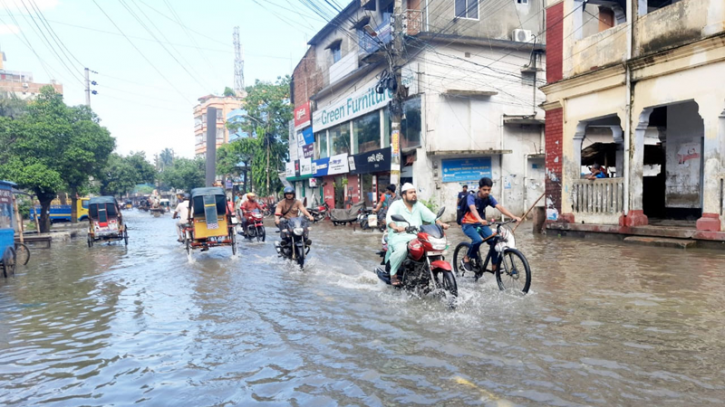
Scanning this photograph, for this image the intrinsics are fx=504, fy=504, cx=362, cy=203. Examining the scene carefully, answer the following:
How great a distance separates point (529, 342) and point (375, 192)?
Result: 21.9 metres

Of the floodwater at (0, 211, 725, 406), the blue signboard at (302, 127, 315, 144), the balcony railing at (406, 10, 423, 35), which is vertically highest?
the balcony railing at (406, 10, 423, 35)

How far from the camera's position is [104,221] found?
16.8 meters

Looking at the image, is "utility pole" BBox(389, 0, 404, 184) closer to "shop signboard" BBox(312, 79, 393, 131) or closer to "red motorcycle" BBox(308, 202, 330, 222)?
"shop signboard" BBox(312, 79, 393, 131)

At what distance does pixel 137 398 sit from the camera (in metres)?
3.80

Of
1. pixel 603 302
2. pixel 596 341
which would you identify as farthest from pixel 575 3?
pixel 596 341

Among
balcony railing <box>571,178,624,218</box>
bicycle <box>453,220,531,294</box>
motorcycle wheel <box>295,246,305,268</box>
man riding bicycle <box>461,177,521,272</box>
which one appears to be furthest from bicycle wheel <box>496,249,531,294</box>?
balcony railing <box>571,178,624,218</box>

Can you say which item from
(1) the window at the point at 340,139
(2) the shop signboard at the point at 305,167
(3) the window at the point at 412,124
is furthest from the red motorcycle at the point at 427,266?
(2) the shop signboard at the point at 305,167

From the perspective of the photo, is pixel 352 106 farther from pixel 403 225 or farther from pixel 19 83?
pixel 19 83

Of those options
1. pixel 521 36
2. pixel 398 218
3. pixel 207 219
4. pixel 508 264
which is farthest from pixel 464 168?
pixel 398 218

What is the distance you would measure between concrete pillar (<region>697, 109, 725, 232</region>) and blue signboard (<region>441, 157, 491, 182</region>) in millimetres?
11905

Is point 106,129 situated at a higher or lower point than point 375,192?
higher

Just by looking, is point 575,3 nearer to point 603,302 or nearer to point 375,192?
point 603,302

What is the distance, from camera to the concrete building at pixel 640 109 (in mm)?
11070

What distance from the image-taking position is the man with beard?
671 cm
